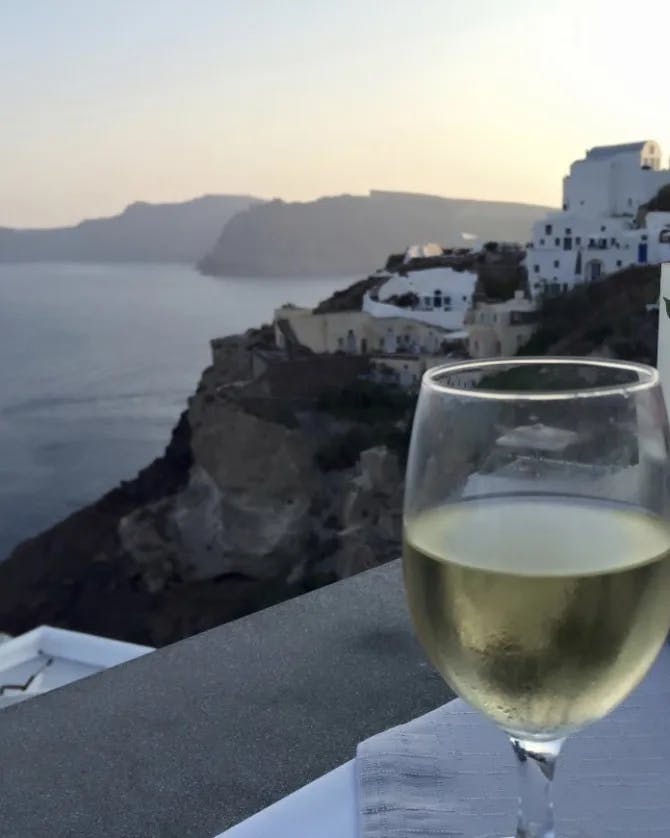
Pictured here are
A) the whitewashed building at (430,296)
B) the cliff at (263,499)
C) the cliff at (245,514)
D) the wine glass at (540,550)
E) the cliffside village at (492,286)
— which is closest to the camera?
the wine glass at (540,550)

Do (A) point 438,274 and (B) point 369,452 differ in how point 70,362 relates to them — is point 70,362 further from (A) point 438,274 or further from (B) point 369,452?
(B) point 369,452

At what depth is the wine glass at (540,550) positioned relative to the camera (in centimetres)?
22

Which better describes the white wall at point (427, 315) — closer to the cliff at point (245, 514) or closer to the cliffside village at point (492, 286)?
the cliffside village at point (492, 286)

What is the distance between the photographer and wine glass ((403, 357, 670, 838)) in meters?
0.22

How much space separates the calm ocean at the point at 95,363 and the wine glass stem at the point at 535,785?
15.5 metres

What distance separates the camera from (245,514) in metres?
11.7

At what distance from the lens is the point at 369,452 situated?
1084 centimetres

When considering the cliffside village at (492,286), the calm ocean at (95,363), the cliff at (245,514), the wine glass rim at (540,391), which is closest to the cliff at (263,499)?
the cliff at (245,514)

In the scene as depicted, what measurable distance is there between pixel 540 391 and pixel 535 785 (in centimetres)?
10

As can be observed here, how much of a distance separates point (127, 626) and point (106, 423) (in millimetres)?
8267

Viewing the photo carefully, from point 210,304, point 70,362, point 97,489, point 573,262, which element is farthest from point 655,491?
point 210,304

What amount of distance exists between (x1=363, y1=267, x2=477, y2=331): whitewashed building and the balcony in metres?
13.5

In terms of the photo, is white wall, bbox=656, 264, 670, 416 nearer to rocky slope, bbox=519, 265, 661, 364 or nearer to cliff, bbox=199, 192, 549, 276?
rocky slope, bbox=519, 265, 661, 364

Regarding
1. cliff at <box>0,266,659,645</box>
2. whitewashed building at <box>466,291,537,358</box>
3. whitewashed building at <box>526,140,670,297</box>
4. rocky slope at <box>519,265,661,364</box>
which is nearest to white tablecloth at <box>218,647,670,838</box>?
rocky slope at <box>519,265,661,364</box>
